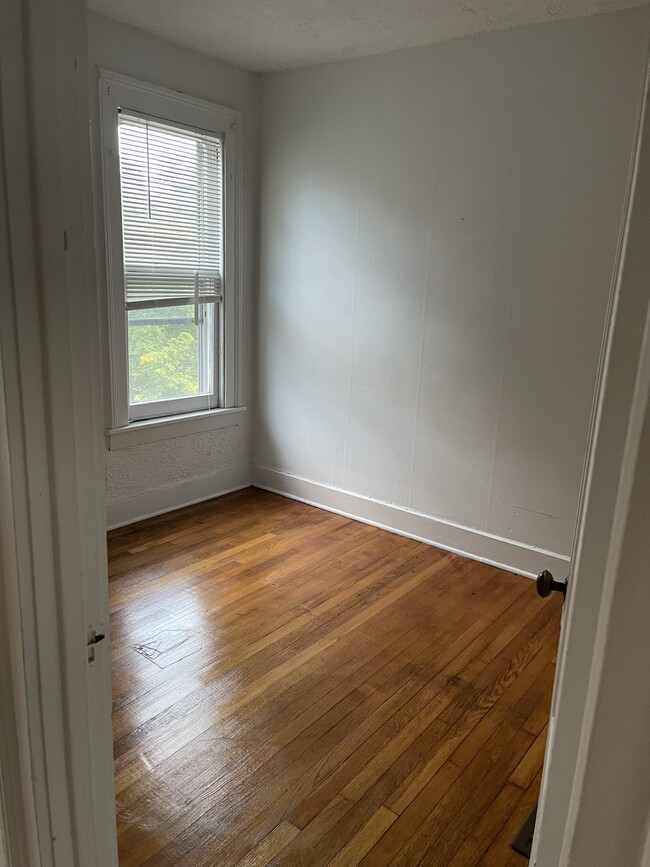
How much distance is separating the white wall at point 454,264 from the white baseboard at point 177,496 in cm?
46

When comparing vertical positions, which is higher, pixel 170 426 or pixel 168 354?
pixel 168 354

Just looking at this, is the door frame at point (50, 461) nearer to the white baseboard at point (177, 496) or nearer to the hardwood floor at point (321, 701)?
the hardwood floor at point (321, 701)

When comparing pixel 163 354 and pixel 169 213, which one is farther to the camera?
pixel 163 354

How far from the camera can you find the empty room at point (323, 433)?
823mm

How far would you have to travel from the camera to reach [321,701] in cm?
215

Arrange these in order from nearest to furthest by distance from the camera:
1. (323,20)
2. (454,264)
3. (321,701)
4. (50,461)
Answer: (50,461) < (321,701) < (323,20) < (454,264)

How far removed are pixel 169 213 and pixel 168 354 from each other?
76 cm

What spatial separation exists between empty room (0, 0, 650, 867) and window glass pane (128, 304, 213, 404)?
0.07 ft

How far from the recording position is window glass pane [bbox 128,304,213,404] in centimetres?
345

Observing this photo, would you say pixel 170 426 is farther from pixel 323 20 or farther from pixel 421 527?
pixel 323 20

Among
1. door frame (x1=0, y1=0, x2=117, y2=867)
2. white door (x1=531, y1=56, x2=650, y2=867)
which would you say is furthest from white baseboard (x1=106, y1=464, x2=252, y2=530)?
white door (x1=531, y1=56, x2=650, y2=867)

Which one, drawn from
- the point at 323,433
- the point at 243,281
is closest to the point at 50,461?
the point at 323,433

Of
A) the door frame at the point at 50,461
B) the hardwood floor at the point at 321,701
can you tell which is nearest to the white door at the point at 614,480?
the door frame at the point at 50,461

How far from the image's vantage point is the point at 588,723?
1.45ft
